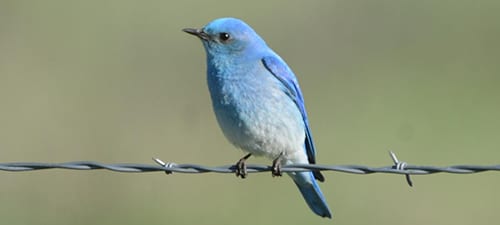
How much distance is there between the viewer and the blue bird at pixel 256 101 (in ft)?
24.6

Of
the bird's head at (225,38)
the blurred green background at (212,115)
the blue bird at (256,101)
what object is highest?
the blurred green background at (212,115)

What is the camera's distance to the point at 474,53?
1460 cm

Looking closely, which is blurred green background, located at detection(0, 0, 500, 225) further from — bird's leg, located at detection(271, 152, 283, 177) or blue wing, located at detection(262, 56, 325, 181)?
bird's leg, located at detection(271, 152, 283, 177)

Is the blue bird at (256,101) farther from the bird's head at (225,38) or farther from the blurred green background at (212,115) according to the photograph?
the blurred green background at (212,115)

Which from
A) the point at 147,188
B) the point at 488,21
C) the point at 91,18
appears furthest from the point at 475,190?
the point at 91,18

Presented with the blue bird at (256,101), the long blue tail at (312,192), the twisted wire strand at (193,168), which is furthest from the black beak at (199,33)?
the twisted wire strand at (193,168)

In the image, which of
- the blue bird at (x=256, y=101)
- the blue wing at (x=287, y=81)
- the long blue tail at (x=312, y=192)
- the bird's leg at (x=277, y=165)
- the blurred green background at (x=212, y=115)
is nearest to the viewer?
the bird's leg at (x=277, y=165)

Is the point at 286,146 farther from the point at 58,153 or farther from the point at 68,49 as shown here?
the point at 68,49

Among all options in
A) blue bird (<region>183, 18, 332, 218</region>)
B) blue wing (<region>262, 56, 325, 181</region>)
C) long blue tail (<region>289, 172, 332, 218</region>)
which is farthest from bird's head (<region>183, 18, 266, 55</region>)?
long blue tail (<region>289, 172, 332, 218</region>)

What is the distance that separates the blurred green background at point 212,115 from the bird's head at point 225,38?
1784 mm

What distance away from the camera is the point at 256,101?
7500 mm

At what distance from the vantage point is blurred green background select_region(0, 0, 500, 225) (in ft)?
35.4

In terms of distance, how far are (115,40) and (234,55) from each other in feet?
23.4

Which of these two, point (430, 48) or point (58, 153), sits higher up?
point (430, 48)
